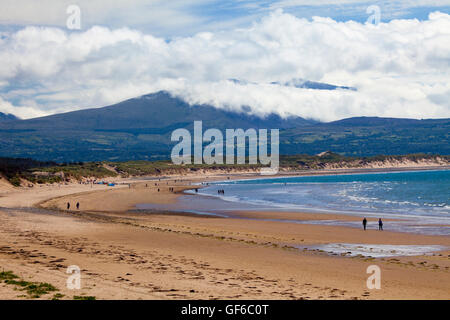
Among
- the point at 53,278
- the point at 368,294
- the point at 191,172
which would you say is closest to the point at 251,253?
the point at 368,294

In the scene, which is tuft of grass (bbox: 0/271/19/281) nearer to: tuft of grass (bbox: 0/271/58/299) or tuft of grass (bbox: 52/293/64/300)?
tuft of grass (bbox: 0/271/58/299)

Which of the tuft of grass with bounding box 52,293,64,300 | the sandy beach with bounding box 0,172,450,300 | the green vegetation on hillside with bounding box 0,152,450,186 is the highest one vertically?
the tuft of grass with bounding box 52,293,64,300

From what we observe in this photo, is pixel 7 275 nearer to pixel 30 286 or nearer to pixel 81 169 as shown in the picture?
pixel 30 286

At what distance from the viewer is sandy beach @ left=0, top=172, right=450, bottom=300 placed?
1518 cm

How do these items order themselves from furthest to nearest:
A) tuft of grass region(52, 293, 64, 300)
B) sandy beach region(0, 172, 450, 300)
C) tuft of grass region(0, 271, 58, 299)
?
1. sandy beach region(0, 172, 450, 300)
2. tuft of grass region(0, 271, 58, 299)
3. tuft of grass region(52, 293, 64, 300)

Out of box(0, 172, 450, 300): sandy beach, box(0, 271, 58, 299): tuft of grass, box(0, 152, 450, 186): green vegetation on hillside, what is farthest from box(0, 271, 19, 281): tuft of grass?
box(0, 152, 450, 186): green vegetation on hillside

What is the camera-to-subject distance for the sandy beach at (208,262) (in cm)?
1518

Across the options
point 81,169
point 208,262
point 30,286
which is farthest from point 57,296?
point 81,169

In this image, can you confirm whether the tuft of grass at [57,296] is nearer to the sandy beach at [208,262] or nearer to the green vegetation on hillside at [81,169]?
the sandy beach at [208,262]

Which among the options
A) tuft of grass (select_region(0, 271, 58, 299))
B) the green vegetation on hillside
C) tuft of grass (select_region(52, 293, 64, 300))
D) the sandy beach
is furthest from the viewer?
the green vegetation on hillside

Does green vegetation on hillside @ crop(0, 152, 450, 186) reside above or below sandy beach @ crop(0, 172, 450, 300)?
below

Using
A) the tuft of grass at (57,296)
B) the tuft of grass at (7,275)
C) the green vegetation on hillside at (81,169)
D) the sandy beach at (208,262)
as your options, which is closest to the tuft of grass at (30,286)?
the tuft of grass at (7,275)

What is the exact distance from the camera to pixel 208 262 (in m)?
20.8
